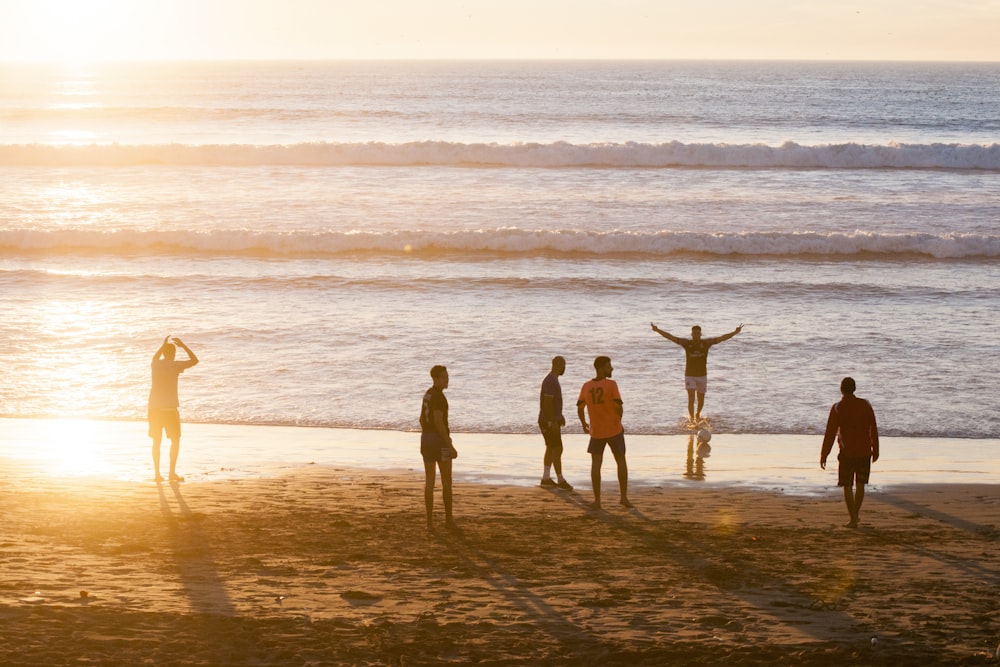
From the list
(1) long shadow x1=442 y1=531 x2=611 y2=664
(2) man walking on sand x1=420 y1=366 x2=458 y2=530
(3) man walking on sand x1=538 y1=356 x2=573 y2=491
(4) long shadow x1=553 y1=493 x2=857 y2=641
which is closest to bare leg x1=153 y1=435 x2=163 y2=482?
(2) man walking on sand x1=420 y1=366 x2=458 y2=530

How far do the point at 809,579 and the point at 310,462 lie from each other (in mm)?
6149

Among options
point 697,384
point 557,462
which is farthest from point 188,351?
point 697,384

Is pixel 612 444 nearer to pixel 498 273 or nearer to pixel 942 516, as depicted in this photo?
pixel 942 516

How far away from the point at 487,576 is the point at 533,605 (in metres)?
0.77

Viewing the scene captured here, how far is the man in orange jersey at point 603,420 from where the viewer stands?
10992 mm

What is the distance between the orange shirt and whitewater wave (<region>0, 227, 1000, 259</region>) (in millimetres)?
18747

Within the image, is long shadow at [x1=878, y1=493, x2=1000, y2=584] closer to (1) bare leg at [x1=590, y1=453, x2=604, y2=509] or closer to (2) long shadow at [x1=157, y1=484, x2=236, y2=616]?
(1) bare leg at [x1=590, y1=453, x2=604, y2=509]

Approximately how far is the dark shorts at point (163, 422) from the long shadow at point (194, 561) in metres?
0.90

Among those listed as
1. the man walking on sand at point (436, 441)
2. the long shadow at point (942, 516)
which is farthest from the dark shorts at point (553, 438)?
the long shadow at point (942, 516)

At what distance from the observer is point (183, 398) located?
15945 millimetres

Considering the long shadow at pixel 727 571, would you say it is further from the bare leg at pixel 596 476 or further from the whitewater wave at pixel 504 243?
the whitewater wave at pixel 504 243

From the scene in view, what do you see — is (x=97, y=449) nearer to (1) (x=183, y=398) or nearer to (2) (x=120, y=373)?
(1) (x=183, y=398)

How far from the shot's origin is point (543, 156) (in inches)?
1766

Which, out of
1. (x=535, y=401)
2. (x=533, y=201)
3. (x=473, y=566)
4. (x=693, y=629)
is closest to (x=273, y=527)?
(x=473, y=566)
